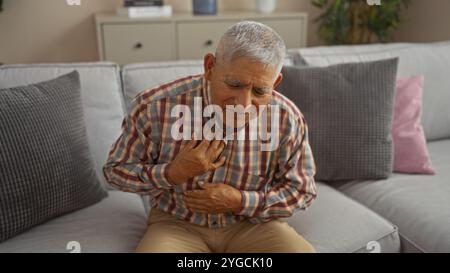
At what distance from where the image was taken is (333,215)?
1.36m

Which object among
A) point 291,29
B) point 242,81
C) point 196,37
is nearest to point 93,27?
point 196,37

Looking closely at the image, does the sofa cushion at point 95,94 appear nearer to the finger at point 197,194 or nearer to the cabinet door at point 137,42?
the finger at point 197,194

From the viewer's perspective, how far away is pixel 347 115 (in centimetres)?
155

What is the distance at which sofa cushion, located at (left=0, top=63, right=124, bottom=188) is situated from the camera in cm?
147

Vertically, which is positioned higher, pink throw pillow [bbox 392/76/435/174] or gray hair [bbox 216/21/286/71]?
gray hair [bbox 216/21/286/71]

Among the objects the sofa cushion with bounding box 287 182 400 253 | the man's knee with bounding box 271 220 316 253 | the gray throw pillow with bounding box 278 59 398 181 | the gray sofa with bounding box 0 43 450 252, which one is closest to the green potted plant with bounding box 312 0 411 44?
the gray sofa with bounding box 0 43 450 252

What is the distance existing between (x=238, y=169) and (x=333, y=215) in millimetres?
383

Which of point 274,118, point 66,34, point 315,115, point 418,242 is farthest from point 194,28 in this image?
point 418,242

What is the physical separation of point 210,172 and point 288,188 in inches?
8.2

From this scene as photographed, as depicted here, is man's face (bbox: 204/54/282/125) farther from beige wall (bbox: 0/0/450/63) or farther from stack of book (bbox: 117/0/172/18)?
stack of book (bbox: 117/0/172/18)

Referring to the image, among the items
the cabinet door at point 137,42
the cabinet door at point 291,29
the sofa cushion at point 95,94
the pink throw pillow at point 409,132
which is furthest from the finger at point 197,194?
the cabinet door at point 291,29

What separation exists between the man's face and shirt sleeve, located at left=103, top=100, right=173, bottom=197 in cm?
23

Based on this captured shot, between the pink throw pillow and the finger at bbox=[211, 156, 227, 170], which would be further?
the pink throw pillow

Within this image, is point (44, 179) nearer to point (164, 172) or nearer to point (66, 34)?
point (164, 172)
